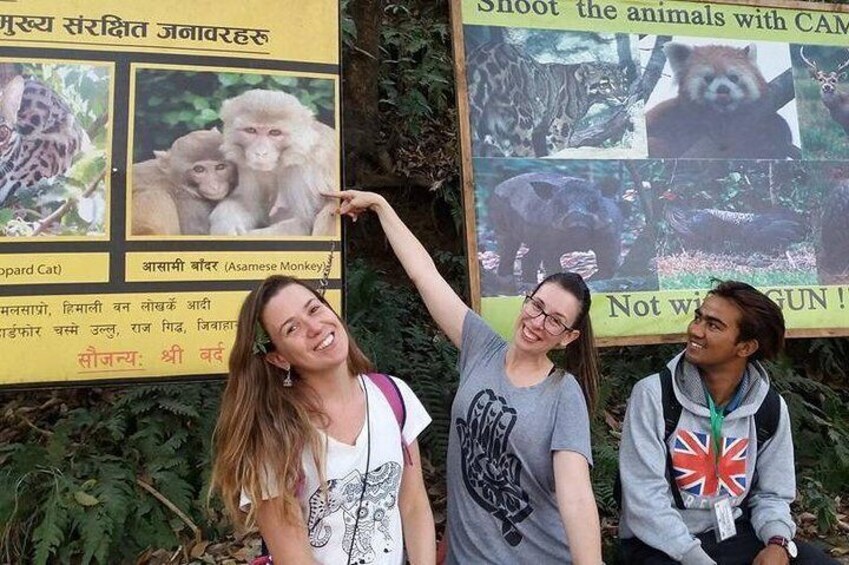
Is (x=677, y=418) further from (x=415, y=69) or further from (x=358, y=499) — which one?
(x=415, y=69)

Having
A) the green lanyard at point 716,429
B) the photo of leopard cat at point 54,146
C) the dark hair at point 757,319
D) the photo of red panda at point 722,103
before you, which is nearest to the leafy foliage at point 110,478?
the photo of leopard cat at point 54,146

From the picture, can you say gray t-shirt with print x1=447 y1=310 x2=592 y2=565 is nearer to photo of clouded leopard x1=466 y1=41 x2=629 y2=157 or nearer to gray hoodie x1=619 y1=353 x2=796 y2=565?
gray hoodie x1=619 y1=353 x2=796 y2=565

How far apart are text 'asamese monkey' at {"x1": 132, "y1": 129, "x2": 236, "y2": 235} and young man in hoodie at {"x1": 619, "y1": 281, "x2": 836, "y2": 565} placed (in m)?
2.09

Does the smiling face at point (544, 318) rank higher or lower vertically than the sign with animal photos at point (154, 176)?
lower

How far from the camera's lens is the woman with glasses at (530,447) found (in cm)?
263

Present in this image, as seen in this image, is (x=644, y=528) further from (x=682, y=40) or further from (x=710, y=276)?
(x=682, y=40)

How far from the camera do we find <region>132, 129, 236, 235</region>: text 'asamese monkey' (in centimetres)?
328

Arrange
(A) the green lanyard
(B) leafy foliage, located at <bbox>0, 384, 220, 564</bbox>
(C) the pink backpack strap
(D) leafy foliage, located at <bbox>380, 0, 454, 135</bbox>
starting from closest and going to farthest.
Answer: (C) the pink backpack strap < (A) the green lanyard < (B) leafy foliage, located at <bbox>0, 384, 220, 564</bbox> < (D) leafy foliage, located at <bbox>380, 0, 454, 135</bbox>

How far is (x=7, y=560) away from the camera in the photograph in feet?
11.7

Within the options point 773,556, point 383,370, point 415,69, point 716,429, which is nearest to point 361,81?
point 415,69

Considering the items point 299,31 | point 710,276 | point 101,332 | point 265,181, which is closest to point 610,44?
point 710,276

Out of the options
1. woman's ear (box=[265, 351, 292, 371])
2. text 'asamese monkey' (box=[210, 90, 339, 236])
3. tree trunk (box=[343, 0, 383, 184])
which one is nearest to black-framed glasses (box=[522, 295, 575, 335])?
woman's ear (box=[265, 351, 292, 371])

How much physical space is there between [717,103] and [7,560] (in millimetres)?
4437

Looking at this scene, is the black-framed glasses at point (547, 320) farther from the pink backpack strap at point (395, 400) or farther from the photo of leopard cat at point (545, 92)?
the photo of leopard cat at point (545, 92)
